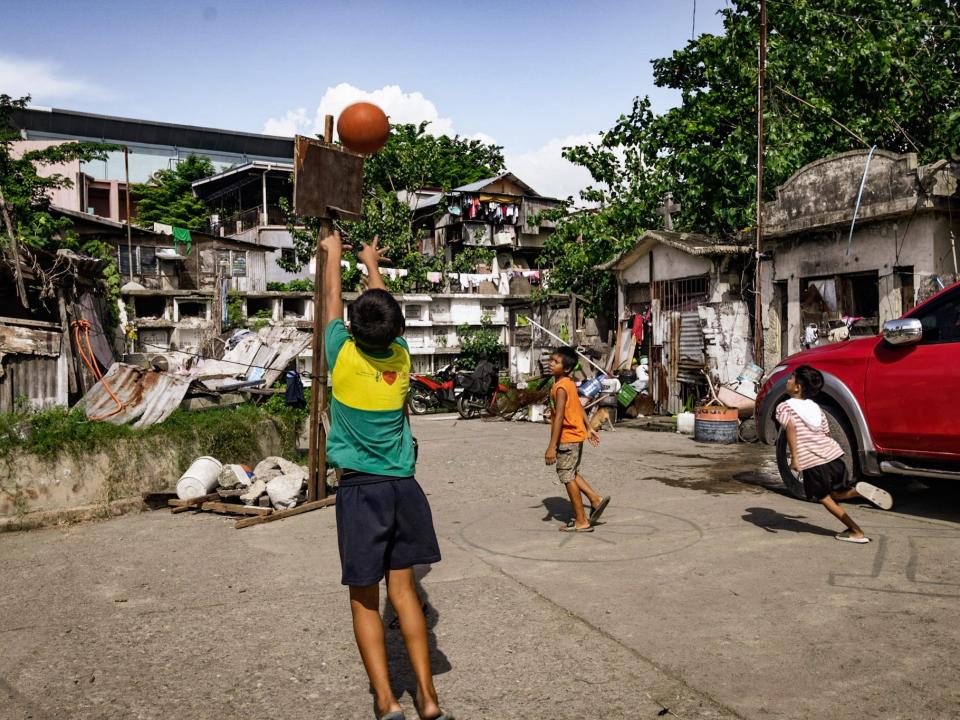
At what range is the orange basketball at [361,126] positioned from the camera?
266 inches

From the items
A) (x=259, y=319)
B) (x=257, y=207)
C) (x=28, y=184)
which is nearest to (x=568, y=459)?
(x=28, y=184)

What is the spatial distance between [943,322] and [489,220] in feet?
117

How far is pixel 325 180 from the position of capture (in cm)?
752

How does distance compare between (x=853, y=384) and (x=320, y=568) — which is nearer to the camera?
(x=320, y=568)

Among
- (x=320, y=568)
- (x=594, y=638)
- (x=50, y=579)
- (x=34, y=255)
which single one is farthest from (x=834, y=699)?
(x=34, y=255)

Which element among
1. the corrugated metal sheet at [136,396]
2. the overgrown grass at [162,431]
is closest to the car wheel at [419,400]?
the overgrown grass at [162,431]

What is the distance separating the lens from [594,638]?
4363 mm

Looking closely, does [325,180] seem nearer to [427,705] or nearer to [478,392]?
[427,705]

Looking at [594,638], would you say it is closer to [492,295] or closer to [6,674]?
[6,674]

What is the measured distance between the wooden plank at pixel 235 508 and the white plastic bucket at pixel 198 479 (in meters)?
0.29

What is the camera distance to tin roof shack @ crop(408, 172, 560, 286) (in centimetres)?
4125

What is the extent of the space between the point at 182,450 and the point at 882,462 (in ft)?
23.9

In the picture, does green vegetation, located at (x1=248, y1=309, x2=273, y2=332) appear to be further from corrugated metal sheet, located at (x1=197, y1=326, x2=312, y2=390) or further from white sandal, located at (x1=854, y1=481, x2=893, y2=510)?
white sandal, located at (x1=854, y1=481, x2=893, y2=510)

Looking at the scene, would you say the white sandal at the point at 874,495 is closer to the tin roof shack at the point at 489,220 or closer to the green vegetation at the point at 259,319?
the green vegetation at the point at 259,319
